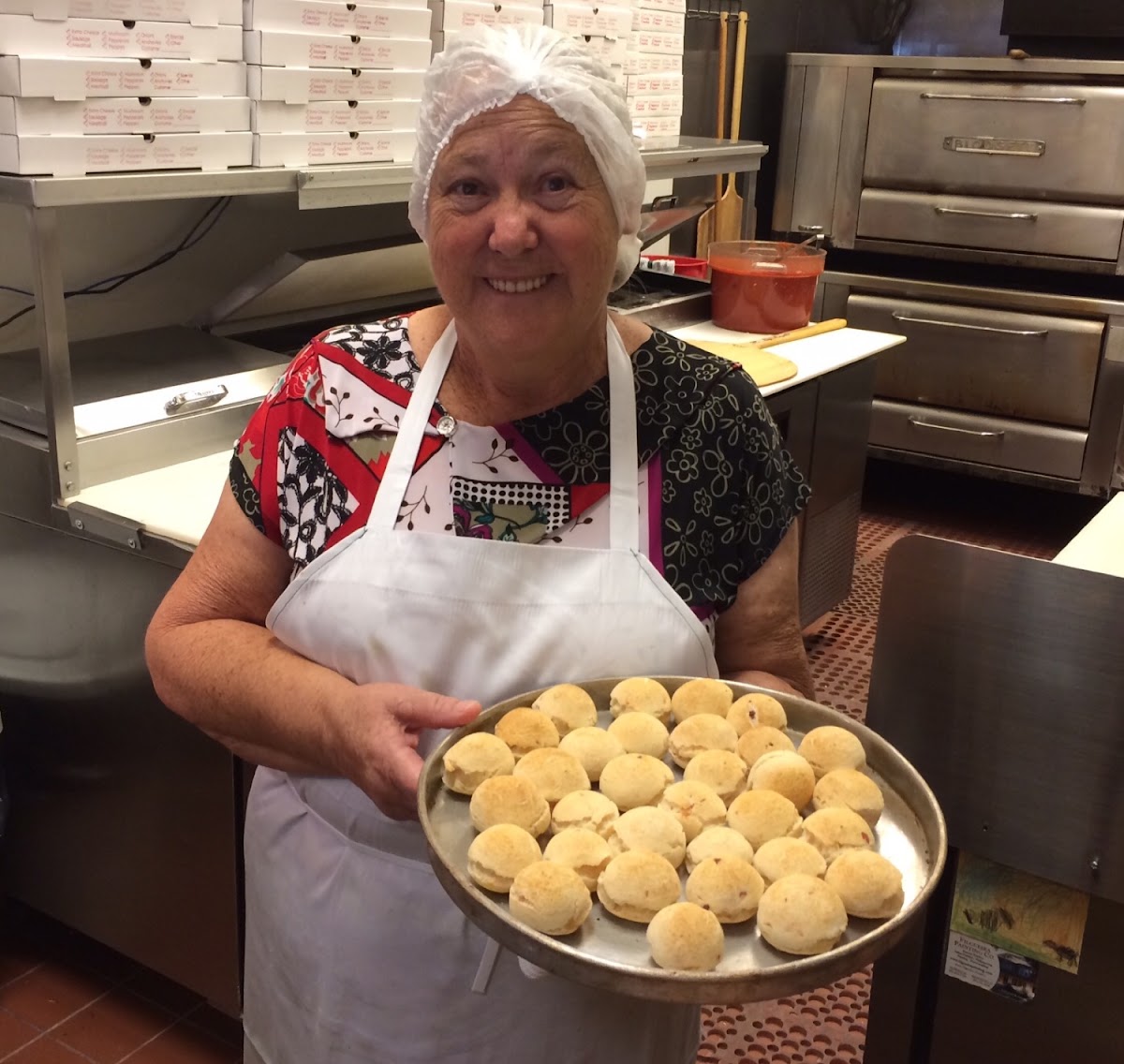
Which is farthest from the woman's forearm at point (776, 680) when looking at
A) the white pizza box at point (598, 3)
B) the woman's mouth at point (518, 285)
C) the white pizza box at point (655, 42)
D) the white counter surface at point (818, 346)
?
the white pizza box at point (655, 42)

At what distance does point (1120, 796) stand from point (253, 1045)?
0.97 m

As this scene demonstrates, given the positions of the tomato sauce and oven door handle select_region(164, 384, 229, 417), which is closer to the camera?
oven door handle select_region(164, 384, 229, 417)

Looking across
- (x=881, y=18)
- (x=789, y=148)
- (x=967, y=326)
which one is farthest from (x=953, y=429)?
(x=881, y=18)

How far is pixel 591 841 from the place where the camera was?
3.21 feet

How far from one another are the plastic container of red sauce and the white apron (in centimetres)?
199

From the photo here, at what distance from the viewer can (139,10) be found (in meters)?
1.68

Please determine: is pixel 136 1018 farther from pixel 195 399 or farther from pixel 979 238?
pixel 979 238

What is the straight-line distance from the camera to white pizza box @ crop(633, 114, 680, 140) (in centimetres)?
290

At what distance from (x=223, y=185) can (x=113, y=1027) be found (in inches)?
53.2

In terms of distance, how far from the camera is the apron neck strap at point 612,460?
116cm

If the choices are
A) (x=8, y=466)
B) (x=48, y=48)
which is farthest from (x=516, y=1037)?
(x=48, y=48)

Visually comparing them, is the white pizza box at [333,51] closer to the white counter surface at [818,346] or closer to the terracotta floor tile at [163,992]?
the white counter surface at [818,346]

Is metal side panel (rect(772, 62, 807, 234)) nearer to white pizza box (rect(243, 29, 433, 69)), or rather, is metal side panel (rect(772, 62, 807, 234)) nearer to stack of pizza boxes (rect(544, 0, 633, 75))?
stack of pizza boxes (rect(544, 0, 633, 75))

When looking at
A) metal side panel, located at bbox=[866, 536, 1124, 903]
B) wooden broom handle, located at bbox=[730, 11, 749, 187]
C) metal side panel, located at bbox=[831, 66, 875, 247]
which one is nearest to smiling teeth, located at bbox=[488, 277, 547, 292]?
metal side panel, located at bbox=[866, 536, 1124, 903]
